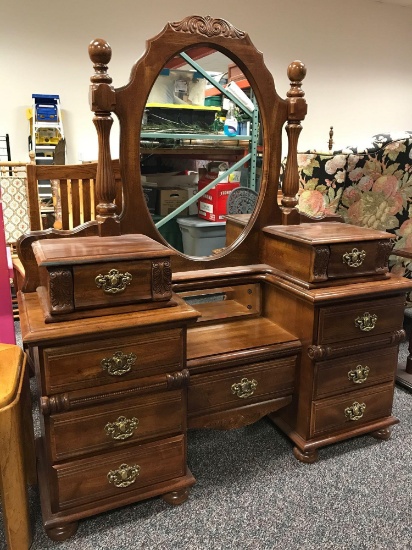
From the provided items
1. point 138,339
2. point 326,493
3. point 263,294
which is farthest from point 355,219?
point 138,339

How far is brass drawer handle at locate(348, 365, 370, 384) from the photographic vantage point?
1.52 meters

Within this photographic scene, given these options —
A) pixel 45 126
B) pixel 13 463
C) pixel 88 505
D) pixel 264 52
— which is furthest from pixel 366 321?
pixel 264 52

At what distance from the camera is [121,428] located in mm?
1211

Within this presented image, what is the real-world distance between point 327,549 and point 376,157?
5.68 ft

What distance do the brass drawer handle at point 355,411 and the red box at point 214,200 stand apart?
0.80m

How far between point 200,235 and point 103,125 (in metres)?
0.51

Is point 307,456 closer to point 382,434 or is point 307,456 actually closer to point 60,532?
point 382,434

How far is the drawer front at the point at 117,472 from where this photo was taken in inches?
46.7

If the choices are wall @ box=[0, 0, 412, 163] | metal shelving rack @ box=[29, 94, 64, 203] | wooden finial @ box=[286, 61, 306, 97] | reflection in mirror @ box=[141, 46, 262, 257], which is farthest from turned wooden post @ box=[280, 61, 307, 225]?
metal shelving rack @ box=[29, 94, 64, 203]

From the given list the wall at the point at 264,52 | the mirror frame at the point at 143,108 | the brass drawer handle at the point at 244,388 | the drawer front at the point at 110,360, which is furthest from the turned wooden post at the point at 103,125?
the wall at the point at 264,52

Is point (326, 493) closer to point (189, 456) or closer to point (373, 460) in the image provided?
point (373, 460)

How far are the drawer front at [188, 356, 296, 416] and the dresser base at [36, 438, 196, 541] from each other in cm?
21

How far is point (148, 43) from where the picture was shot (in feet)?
4.45

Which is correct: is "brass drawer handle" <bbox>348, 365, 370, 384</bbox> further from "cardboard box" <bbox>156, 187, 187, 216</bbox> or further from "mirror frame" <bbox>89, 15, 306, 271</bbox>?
"cardboard box" <bbox>156, 187, 187, 216</bbox>
